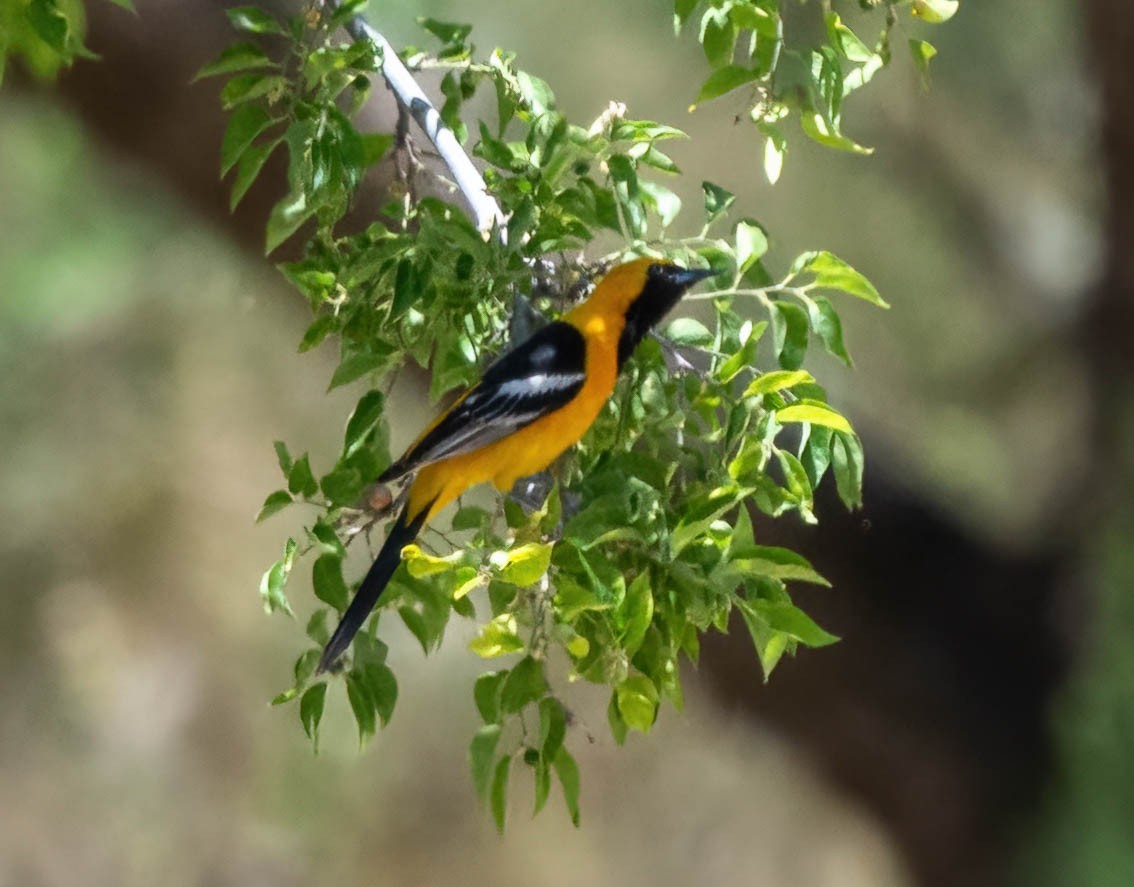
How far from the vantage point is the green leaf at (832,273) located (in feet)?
4.11

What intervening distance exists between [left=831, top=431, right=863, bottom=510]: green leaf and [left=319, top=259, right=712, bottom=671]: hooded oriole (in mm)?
258

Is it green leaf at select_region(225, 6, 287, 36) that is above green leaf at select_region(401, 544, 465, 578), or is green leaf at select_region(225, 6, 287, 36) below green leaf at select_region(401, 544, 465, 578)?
above

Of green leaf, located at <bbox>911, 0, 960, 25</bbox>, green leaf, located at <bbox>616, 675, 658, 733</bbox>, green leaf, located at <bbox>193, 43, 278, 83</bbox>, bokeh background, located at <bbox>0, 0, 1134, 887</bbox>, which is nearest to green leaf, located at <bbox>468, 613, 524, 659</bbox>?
green leaf, located at <bbox>616, 675, 658, 733</bbox>

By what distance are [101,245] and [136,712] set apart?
1518mm

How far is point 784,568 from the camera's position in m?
1.10

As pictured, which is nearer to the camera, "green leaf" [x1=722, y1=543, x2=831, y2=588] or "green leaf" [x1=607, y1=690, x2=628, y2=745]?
"green leaf" [x1=722, y1=543, x2=831, y2=588]

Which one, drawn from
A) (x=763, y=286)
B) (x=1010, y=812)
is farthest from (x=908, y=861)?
(x=763, y=286)

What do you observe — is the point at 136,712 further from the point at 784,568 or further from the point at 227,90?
the point at 784,568

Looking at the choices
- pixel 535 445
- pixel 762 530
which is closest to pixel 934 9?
pixel 535 445

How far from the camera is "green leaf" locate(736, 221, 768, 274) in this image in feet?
4.14

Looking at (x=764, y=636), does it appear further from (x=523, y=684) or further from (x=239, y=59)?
(x=239, y=59)

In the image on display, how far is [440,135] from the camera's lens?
1.45m

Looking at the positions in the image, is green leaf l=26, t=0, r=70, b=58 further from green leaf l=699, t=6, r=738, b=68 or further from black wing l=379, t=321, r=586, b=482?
green leaf l=699, t=6, r=738, b=68

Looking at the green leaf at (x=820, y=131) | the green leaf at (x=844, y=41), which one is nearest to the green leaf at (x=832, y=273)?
the green leaf at (x=820, y=131)
